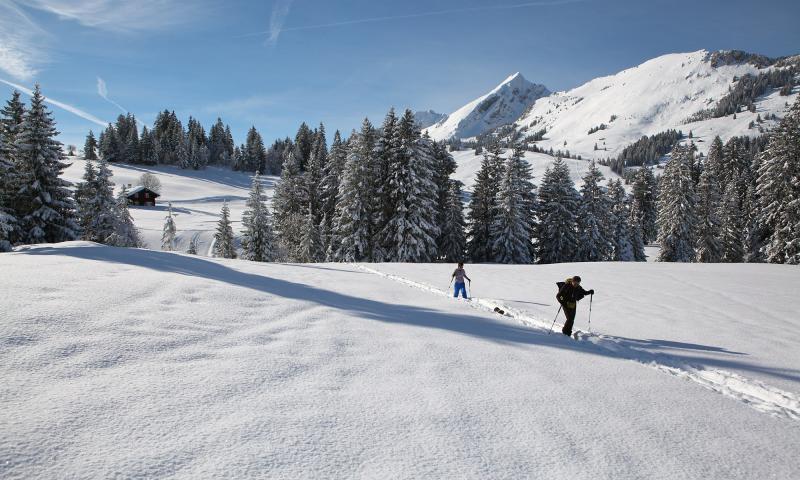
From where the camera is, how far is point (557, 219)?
40938 mm

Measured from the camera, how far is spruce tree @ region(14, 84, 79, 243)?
85.5ft

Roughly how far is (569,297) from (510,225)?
27.8m

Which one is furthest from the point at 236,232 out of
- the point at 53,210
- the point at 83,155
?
the point at 83,155

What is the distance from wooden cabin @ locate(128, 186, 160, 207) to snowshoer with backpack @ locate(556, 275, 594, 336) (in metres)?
91.4

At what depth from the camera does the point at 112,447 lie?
310cm

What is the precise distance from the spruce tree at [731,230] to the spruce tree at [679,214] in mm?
4047

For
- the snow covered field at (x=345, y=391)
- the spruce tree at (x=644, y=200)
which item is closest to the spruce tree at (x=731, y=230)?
the spruce tree at (x=644, y=200)

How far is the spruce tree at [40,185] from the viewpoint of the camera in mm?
26047

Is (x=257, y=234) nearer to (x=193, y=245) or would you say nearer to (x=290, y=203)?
(x=290, y=203)

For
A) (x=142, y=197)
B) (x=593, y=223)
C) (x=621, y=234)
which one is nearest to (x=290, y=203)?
(x=593, y=223)

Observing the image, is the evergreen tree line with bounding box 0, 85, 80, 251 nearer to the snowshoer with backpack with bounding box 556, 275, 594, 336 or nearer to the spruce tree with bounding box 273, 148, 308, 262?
the spruce tree with bounding box 273, 148, 308, 262

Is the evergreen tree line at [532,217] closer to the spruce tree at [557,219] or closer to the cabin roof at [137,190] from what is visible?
the spruce tree at [557,219]

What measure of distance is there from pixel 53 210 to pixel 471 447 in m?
33.5

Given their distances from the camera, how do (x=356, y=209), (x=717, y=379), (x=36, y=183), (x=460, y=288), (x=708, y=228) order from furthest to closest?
(x=708, y=228)
(x=356, y=209)
(x=36, y=183)
(x=460, y=288)
(x=717, y=379)
